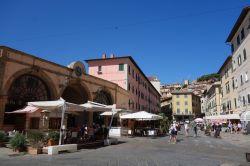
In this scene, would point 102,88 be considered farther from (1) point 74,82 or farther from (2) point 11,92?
(2) point 11,92

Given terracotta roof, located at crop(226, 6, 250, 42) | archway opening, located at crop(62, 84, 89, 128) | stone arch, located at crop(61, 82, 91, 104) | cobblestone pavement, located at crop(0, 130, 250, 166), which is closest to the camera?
cobblestone pavement, located at crop(0, 130, 250, 166)

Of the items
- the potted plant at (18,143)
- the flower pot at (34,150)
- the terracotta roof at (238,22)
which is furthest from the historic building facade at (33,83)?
the terracotta roof at (238,22)

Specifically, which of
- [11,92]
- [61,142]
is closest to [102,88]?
[11,92]

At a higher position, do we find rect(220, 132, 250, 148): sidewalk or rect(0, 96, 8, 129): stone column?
rect(0, 96, 8, 129): stone column

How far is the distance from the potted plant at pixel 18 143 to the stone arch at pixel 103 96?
17.5m

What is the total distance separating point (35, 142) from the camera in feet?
45.9

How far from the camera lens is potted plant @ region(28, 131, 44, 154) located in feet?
44.0

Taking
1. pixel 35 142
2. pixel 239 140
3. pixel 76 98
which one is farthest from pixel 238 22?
pixel 35 142

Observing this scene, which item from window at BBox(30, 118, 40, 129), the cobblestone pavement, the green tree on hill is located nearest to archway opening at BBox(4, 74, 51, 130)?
window at BBox(30, 118, 40, 129)

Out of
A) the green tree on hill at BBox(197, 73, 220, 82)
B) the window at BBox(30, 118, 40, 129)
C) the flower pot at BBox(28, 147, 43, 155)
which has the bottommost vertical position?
the flower pot at BBox(28, 147, 43, 155)

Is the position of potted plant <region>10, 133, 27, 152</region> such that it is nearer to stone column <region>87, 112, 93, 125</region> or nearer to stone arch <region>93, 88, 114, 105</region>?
stone column <region>87, 112, 93, 125</region>

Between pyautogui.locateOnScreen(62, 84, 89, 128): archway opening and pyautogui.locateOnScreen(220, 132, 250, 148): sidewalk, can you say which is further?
pyautogui.locateOnScreen(62, 84, 89, 128): archway opening

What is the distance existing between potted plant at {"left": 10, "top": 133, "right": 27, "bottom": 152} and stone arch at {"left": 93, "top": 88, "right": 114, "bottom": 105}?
57.6 feet

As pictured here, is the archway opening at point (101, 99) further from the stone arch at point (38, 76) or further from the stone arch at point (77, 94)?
the stone arch at point (38, 76)
